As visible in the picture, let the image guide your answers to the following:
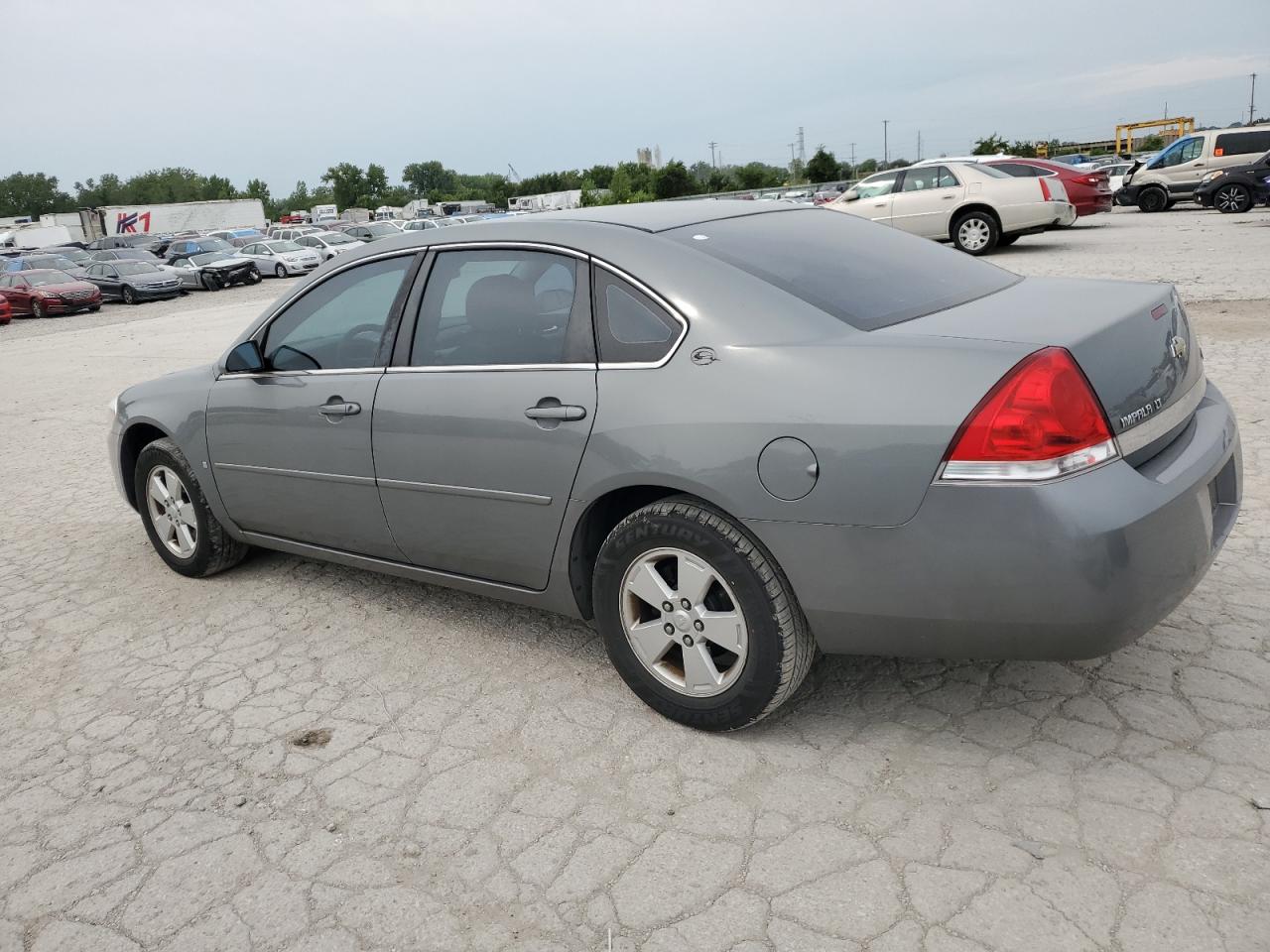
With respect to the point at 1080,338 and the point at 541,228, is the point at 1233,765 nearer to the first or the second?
the point at 1080,338

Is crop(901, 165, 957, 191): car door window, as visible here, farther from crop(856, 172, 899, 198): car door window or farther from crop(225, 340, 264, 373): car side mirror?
crop(225, 340, 264, 373): car side mirror

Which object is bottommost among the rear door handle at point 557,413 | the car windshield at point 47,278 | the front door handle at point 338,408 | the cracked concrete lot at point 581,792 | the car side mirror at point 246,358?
the cracked concrete lot at point 581,792

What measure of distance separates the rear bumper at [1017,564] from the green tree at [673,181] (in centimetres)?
7384

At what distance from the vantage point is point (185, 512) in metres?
4.91

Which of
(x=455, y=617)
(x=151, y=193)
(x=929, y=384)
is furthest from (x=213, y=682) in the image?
(x=151, y=193)

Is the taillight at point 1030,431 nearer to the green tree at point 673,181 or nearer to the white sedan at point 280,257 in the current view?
the white sedan at point 280,257

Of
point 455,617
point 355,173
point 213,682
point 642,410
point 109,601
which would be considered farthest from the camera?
point 355,173

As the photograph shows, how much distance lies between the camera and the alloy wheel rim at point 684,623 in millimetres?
2977

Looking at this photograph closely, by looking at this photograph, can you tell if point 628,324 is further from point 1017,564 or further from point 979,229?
point 979,229

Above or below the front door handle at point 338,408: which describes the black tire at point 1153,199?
below

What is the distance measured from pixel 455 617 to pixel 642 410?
168 centimetres

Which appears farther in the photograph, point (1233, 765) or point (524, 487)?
point (524, 487)

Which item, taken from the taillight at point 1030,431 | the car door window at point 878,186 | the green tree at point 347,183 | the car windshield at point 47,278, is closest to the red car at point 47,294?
the car windshield at point 47,278

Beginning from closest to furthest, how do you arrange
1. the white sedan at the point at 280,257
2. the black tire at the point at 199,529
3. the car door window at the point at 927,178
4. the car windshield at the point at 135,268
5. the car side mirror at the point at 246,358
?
the car side mirror at the point at 246,358, the black tire at the point at 199,529, the car door window at the point at 927,178, the car windshield at the point at 135,268, the white sedan at the point at 280,257
